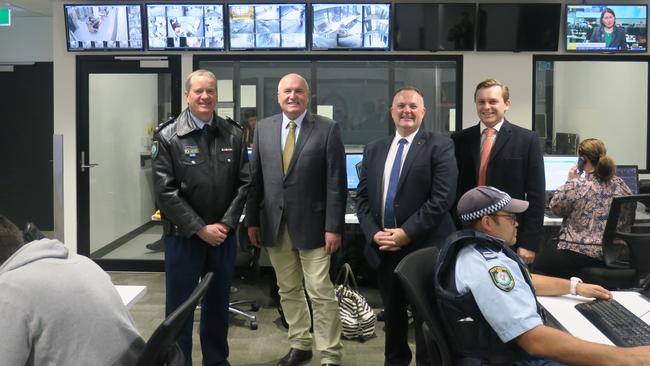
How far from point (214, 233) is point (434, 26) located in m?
2.86

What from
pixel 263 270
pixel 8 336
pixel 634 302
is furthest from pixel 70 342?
pixel 263 270

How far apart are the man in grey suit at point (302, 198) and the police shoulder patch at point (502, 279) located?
135 centimetres

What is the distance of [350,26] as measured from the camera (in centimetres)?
478

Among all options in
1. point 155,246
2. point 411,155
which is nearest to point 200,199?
point 411,155

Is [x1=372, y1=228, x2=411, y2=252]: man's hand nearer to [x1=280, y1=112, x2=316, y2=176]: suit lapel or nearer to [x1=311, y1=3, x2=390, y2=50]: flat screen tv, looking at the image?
[x1=280, y1=112, x2=316, y2=176]: suit lapel

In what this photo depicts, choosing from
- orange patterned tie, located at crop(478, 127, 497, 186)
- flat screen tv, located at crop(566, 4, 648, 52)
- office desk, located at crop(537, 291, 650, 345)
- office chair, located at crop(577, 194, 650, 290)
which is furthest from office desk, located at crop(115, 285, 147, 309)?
flat screen tv, located at crop(566, 4, 648, 52)

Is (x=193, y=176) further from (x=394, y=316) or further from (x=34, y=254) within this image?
(x=34, y=254)

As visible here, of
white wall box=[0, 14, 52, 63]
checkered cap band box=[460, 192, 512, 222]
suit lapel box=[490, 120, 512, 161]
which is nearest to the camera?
checkered cap band box=[460, 192, 512, 222]

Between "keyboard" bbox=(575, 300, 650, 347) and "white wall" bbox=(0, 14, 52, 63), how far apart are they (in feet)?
20.6

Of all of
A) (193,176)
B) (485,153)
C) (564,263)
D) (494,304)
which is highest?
(485,153)

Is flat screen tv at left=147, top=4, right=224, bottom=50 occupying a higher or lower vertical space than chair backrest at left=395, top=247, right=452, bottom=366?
higher

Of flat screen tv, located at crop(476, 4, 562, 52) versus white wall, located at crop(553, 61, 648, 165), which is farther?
white wall, located at crop(553, 61, 648, 165)

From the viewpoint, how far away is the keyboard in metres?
1.63

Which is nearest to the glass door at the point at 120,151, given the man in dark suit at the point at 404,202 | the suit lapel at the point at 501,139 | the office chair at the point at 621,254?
the man in dark suit at the point at 404,202
